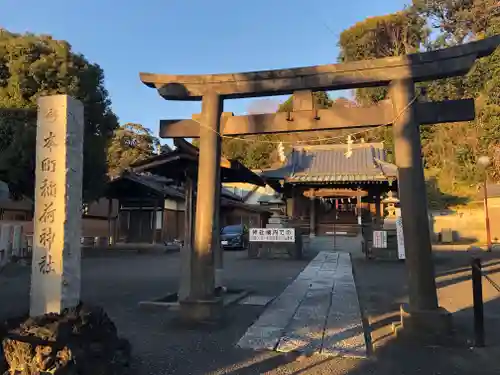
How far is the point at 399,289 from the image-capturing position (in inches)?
392

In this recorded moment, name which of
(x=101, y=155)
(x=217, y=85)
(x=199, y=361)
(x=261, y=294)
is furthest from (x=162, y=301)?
(x=101, y=155)

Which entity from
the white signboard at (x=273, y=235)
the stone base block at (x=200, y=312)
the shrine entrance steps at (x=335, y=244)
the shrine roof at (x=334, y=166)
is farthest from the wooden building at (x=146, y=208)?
the stone base block at (x=200, y=312)

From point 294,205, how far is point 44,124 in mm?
21842

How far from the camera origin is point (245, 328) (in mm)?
6172

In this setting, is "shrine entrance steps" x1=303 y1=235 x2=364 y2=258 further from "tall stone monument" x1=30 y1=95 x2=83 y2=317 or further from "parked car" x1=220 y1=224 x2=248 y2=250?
"tall stone monument" x1=30 y1=95 x2=83 y2=317

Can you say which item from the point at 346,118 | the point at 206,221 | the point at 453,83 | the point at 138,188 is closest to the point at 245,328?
the point at 206,221

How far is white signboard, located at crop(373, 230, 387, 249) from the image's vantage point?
635 inches

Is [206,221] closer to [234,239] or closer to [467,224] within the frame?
[234,239]

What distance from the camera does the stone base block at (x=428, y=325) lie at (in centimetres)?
556

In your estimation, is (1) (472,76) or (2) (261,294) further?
Result: (1) (472,76)

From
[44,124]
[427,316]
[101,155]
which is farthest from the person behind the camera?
[101,155]

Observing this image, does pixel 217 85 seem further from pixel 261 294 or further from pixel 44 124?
pixel 261 294

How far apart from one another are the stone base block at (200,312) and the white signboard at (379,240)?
1109 centimetres

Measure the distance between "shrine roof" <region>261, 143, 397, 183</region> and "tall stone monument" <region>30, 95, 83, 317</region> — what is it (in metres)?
18.4
